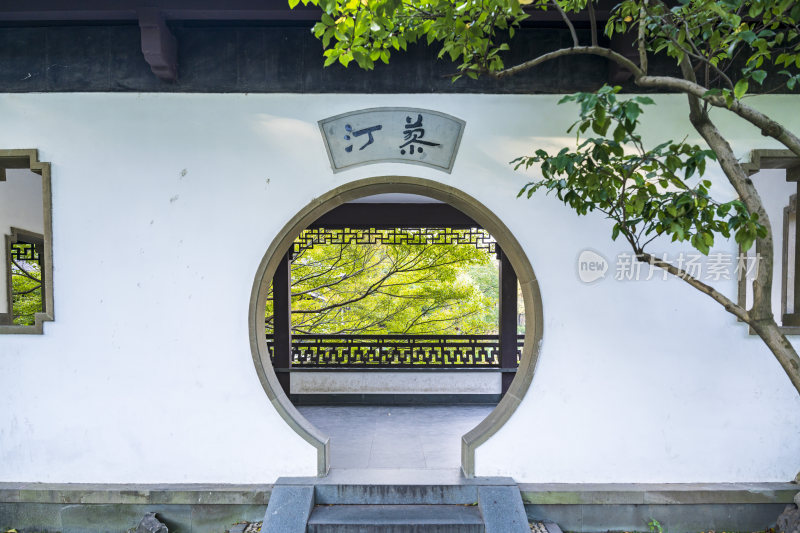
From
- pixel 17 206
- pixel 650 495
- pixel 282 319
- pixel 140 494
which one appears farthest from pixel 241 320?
pixel 17 206

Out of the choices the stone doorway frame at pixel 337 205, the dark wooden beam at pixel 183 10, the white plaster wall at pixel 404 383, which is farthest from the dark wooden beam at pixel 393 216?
the dark wooden beam at pixel 183 10

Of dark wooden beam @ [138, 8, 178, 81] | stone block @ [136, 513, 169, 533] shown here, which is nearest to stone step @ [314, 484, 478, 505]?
stone block @ [136, 513, 169, 533]

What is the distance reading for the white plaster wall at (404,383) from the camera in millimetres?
6047

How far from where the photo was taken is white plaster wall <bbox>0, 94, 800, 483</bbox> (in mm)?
3418

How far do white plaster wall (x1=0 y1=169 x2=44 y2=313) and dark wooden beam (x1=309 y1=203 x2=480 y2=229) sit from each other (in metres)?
3.19

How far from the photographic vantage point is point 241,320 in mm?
3430

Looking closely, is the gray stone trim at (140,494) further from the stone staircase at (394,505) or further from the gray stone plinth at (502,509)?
the gray stone plinth at (502,509)

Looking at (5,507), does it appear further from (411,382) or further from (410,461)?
(411,382)

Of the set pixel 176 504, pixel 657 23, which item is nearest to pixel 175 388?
pixel 176 504

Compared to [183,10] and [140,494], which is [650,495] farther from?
[183,10]

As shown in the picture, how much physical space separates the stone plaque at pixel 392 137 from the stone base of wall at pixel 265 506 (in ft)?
7.51

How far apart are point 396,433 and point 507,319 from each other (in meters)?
2.03

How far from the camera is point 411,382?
6086mm

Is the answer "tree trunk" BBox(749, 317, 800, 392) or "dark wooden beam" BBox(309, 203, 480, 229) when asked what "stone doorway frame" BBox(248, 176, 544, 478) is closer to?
"tree trunk" BBox(749, 317, 800, 392)
